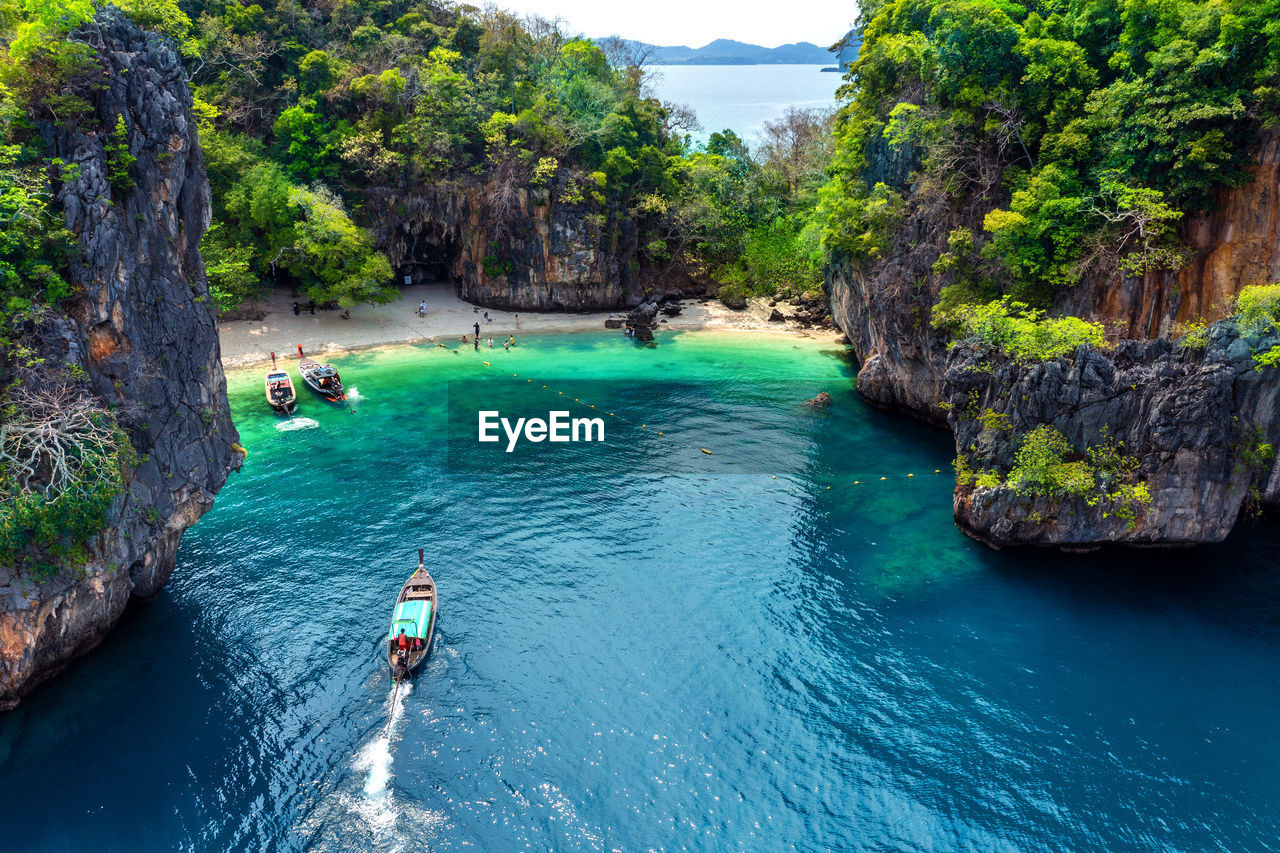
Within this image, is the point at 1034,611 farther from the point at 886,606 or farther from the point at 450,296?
the point at 450,296

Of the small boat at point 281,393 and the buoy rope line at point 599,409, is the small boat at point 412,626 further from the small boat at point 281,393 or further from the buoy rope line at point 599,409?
the small boat at point 281,393

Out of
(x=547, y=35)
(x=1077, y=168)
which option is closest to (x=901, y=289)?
(x=1077, y=168)

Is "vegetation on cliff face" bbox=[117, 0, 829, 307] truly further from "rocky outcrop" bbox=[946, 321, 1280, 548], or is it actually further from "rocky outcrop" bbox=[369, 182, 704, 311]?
"rocky outcrop" bbox=[946, 321, 1280, 548]

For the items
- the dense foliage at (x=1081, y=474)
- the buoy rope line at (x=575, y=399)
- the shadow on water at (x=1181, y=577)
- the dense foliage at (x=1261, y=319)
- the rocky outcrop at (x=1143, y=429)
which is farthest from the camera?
the buoy rope line at (x=575, y=399)

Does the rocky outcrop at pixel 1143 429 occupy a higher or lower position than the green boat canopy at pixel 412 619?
higher

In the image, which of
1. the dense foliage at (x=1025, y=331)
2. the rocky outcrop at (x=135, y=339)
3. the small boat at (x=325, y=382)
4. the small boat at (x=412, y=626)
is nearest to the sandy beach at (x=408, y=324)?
the small boat at (x=325, y=382)

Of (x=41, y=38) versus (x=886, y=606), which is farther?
(x=886, y=606)

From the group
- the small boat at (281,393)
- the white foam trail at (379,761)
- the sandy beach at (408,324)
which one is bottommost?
the white foam trail at (379,761)
